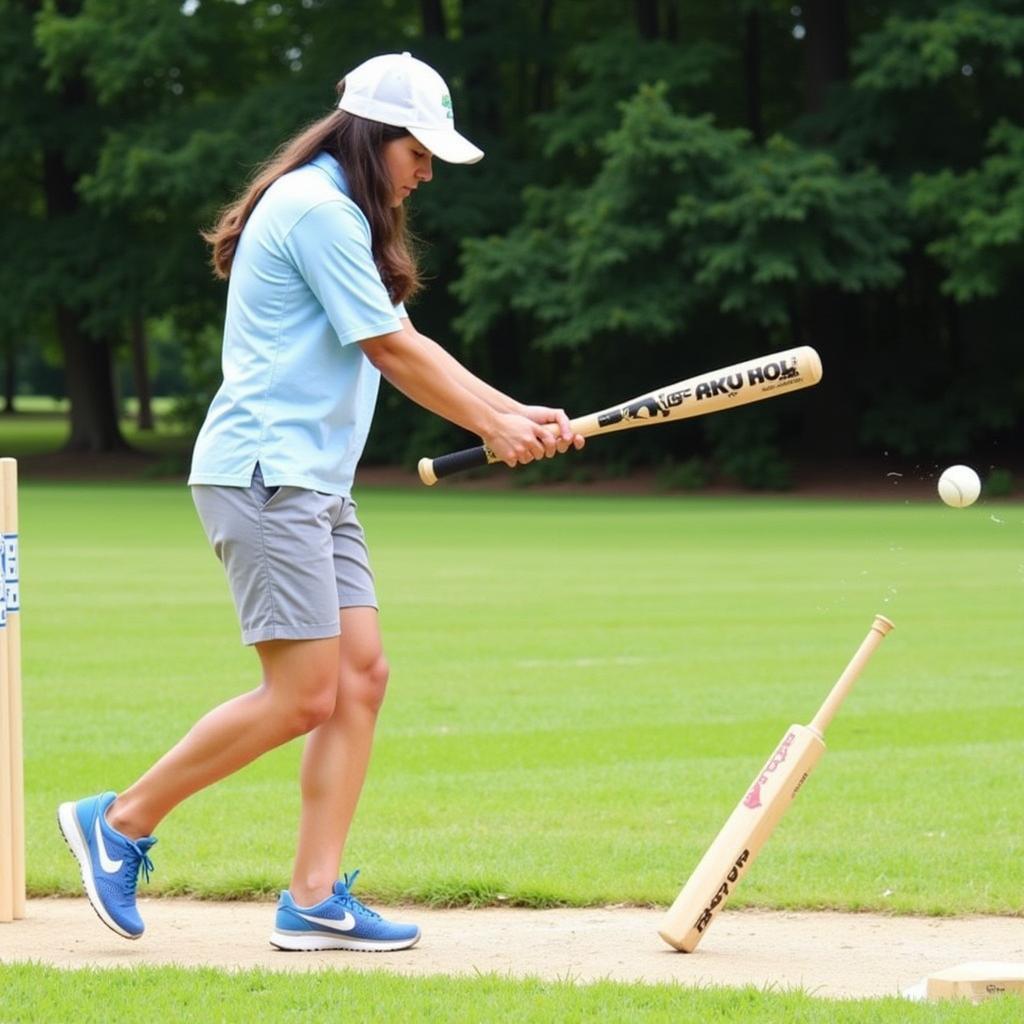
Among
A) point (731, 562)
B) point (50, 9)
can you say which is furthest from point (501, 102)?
point (731, 562)

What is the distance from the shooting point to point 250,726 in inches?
219

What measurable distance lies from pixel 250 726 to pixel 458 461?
978mm

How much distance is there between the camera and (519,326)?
49.6 m

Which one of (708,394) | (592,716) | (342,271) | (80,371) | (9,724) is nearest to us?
(342,271)

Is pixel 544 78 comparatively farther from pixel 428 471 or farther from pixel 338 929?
pixel 338 929

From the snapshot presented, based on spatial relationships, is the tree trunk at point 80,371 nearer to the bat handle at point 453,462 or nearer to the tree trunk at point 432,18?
the tree trunk at point 432,18

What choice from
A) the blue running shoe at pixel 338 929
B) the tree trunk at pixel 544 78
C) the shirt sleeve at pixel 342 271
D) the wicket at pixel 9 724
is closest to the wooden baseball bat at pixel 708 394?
the shirt sleeve at pixel 342 271

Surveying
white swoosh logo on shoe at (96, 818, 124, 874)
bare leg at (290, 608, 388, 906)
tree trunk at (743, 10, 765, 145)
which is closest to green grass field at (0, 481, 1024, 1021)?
white swoosh logo on shoe at (96, 818, 124, 874)

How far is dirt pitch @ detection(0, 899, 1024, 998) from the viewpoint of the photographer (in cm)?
530

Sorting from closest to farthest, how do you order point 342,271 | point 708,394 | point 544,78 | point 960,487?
point 342,271
point 708,394
point 960,487
point 544,78

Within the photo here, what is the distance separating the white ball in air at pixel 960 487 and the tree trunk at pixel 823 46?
118 feet

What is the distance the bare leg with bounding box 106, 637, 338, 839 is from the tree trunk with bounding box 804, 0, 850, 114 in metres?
36.9

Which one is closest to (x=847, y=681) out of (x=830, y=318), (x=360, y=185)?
(x=360, y=185)

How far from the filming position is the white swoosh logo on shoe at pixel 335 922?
5.67 metres
